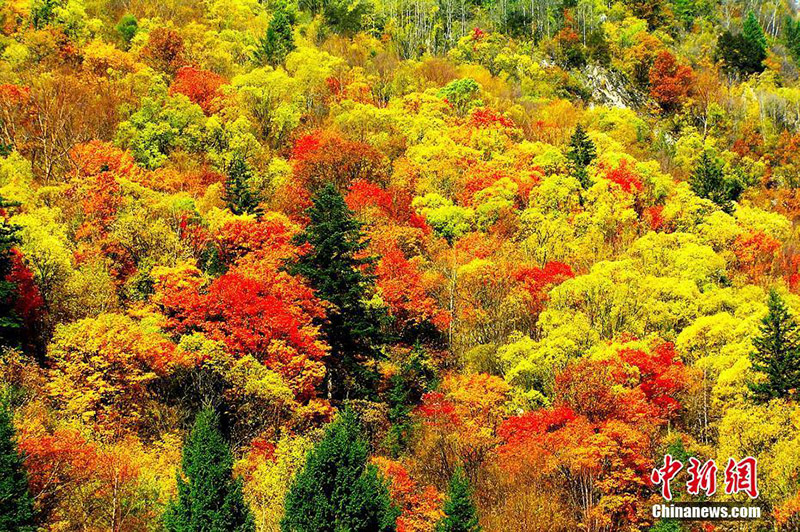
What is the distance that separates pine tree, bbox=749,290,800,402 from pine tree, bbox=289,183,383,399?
18.1 metres

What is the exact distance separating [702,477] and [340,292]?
18.3 meters

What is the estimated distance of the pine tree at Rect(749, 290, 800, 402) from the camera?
118 ft

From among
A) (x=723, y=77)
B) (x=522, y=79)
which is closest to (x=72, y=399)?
(x=522, y=79)

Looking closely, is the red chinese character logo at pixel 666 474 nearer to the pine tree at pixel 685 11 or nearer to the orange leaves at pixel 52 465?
the orange leaves at pixel 52 465

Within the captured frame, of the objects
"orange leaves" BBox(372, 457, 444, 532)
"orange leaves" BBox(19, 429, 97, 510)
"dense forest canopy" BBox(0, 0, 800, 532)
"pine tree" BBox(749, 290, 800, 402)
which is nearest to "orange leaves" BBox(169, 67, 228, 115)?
"dense forest canopy" BBox(0, 0, 800, 532)

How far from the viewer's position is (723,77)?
317ft

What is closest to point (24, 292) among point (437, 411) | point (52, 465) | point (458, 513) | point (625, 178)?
point (52, 465)

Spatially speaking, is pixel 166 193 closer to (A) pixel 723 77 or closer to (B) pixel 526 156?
(B) pixel 526 156

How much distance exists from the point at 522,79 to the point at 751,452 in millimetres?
59393

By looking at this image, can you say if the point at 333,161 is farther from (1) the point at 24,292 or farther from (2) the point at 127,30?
(2) the point at 127,30

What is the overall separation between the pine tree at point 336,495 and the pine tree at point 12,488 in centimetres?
774

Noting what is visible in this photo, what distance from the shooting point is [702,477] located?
32.4 m

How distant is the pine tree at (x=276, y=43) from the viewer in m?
74.2

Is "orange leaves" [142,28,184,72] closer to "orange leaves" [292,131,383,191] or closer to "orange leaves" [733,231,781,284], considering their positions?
"orange leaves" [292,131,383,191]
